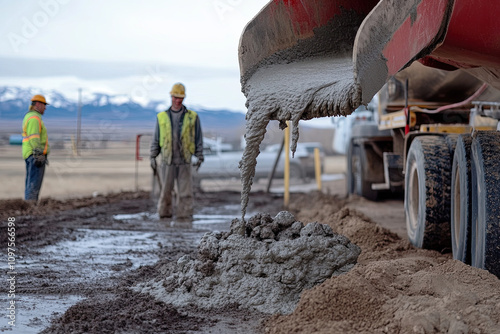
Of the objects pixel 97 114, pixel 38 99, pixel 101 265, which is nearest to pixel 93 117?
pixel 97 114

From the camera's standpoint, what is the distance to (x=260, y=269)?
427 cm

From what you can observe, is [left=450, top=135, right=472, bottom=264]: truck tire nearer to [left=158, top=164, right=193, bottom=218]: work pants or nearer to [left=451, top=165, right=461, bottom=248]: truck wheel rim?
[left=451, top=165, right=461, bottom=248]: truck wheel rim

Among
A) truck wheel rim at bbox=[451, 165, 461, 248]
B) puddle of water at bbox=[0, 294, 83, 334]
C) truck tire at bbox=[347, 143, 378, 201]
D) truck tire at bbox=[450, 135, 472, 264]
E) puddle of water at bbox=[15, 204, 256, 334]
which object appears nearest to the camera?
puddle of water at bbox=[0, 294, 83, 334]

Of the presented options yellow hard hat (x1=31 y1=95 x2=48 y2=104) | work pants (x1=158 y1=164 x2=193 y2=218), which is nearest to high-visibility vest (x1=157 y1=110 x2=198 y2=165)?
work pants (x1=158 y1=164 x2=193 y2=218)

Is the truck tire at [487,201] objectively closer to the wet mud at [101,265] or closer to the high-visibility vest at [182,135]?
the wet mud at [101,265]

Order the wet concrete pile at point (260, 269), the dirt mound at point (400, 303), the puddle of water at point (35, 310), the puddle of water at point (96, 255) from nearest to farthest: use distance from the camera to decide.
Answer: the dirt mound at point (400, 303) → the puddle of water at point (35, 310) → the puddle of water at point (96, 255) → the wet concrete pile at point (260, 269)

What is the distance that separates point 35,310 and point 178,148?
17.9ft

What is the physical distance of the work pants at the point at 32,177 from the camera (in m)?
9.79

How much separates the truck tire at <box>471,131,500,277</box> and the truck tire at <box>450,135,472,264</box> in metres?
0.15

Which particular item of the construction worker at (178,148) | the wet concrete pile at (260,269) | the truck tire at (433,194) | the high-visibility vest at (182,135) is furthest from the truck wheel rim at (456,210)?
the high-visibility vest at (182,135)

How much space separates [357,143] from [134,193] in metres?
4.92

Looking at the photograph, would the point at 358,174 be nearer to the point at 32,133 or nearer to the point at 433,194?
the point at 32,133

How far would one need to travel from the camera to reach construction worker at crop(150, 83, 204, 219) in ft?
30.3

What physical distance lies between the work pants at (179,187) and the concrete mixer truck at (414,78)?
11.5 ft
